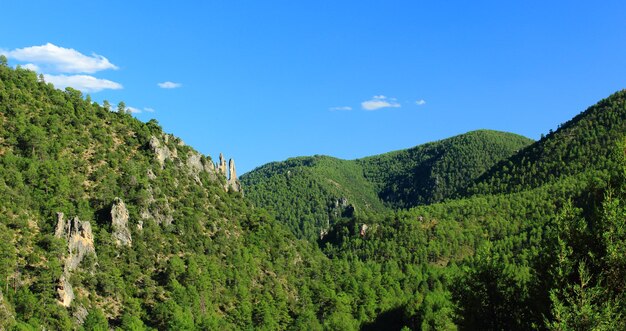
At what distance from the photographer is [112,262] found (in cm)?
11050

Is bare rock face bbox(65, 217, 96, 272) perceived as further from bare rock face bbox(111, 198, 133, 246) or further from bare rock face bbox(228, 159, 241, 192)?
bare rock face bbox(228, 159, 241, 192)

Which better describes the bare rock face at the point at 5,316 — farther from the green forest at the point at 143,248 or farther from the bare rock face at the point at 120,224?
the bare rock face at the point at 120,224

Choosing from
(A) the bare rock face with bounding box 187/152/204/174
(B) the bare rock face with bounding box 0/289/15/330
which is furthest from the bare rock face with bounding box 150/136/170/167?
(B) the bare rock face with bounding box 0/289/15/330

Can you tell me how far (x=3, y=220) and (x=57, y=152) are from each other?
97.9ft

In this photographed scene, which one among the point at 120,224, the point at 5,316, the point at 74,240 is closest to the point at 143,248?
the point at 120,224

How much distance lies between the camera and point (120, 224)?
11719 cm

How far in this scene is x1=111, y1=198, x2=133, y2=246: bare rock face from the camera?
379 ft

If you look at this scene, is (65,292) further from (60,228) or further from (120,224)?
(120,224)

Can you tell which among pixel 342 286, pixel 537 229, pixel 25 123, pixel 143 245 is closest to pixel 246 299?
pixel 143 245

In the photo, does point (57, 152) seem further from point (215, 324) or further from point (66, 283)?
point (215, 324)

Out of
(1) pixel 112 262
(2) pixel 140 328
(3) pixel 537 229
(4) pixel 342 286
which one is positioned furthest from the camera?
(3) pixel 537 229

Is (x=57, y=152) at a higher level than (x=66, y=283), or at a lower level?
higher

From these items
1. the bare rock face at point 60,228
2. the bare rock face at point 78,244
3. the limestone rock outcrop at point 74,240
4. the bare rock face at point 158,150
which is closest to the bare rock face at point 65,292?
the limestone rock outcrop at point 74,240

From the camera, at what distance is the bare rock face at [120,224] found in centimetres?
11556
